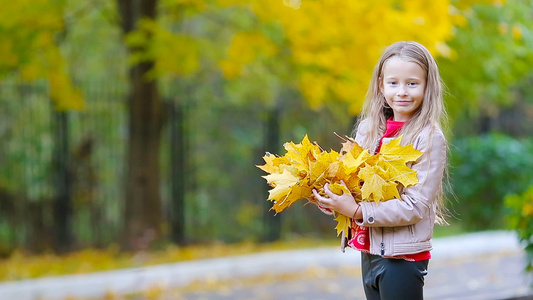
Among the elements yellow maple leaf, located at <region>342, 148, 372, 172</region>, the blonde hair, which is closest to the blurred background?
the blonde hair

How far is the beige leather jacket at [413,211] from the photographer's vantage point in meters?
2.45

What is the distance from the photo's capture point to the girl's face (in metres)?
2.59

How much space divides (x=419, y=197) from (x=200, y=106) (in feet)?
25.2

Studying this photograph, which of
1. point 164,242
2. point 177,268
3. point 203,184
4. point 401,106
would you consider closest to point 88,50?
point 203,184

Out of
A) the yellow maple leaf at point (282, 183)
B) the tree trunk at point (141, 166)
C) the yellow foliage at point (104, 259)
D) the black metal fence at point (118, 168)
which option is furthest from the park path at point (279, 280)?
the yellow maple leaf at point (282, 183)

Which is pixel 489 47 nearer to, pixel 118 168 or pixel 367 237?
pixel 118 168

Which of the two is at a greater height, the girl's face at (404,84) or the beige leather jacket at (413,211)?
the girl's face at (404,84)

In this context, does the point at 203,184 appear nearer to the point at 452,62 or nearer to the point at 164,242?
the point at 164,242

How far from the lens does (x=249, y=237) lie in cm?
1052

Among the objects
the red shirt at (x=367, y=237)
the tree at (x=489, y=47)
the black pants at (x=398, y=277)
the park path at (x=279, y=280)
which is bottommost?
the park path at (x=279, y=280)

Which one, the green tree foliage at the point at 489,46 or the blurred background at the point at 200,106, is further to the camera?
the green tree foliage at the point at 489,46

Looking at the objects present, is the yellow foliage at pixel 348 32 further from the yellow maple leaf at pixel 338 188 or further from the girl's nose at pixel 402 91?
the yellow maple leaf at pixel 338 188

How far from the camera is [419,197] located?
2475 millimetres

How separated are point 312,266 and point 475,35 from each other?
3315 mm
